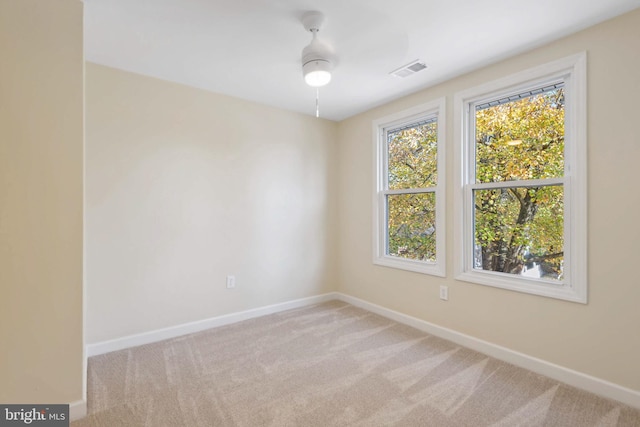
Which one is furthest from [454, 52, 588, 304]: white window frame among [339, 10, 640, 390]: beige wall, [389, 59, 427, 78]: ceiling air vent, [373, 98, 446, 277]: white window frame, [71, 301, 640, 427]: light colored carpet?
[71, 301, 640, 427]: light colored carpet

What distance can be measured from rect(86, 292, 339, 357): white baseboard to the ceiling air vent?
108 inches

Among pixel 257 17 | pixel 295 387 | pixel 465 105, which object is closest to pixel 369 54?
pixel 257 17

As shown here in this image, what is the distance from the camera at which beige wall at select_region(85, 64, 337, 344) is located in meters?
2.57

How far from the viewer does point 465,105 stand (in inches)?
108

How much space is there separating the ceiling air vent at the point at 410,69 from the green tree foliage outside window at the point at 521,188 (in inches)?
26.4
